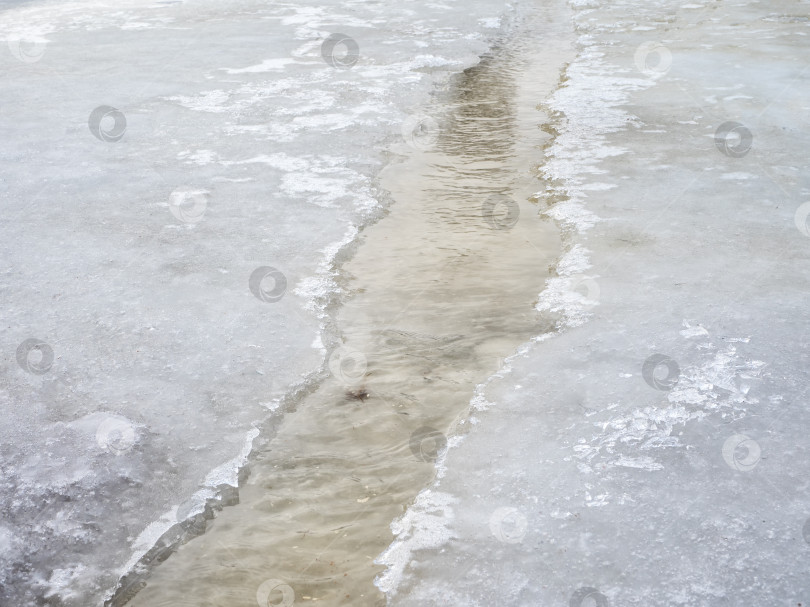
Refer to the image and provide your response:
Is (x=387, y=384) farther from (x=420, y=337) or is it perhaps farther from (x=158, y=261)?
(x=158, y=261)

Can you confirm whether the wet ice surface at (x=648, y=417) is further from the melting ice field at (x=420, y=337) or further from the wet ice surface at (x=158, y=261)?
the wet ice surface at (x=158, y=261)

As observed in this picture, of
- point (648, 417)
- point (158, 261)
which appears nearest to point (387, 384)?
point (648, 417)

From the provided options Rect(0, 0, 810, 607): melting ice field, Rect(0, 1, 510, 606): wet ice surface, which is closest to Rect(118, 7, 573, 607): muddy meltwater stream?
Rect(0, 0, 810, 607): melting ice field

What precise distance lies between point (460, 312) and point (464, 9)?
334 inches

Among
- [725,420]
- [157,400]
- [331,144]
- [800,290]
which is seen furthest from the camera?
[331,144]

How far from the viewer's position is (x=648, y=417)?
2.97m

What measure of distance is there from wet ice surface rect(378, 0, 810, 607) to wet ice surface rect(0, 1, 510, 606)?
94cm

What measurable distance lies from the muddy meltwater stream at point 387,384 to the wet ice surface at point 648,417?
0.17m

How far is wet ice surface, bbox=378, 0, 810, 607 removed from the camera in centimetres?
233

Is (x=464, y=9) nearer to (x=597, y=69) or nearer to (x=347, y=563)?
(x=597, y=69)

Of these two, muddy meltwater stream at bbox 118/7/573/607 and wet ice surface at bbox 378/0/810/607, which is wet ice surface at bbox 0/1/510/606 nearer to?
muddy meltwater stream at bbox 118/7/573/607

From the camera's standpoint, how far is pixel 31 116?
6875mm

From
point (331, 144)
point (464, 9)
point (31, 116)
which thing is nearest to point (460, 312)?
point (331, 144)

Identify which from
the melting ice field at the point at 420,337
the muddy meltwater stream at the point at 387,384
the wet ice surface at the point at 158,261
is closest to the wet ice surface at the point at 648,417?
the melting ice field at the point at 420,337
